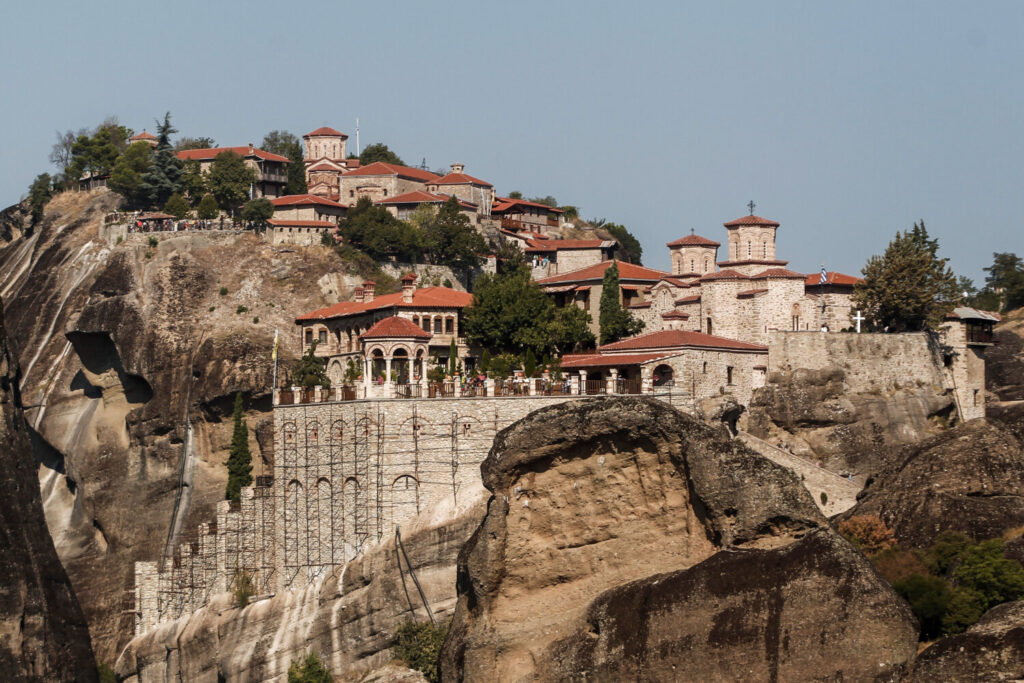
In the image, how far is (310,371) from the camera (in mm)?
76438

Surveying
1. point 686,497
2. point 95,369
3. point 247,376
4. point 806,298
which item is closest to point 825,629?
point 686,497

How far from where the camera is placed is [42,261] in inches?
3883

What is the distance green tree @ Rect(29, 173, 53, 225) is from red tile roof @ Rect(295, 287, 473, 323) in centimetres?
3401

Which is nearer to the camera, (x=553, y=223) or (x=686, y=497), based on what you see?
(x=686, y=497)

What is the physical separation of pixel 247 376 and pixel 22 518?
55.0ft

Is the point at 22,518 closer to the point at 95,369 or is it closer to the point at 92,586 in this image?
the point at 92,586

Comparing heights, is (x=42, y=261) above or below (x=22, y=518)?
above

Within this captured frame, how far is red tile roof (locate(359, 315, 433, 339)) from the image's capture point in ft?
222

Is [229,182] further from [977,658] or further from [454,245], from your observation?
[977,658]

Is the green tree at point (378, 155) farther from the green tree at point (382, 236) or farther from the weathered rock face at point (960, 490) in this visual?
the weathered rock face at point (960, 490)

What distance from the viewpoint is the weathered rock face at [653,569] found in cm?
2728

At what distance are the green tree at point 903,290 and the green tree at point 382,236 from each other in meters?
28.5

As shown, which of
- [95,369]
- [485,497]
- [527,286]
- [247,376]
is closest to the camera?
[485,497]

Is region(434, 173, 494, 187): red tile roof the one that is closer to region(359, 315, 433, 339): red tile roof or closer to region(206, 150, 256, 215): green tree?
region(206, 150, 256, 215): green tree
